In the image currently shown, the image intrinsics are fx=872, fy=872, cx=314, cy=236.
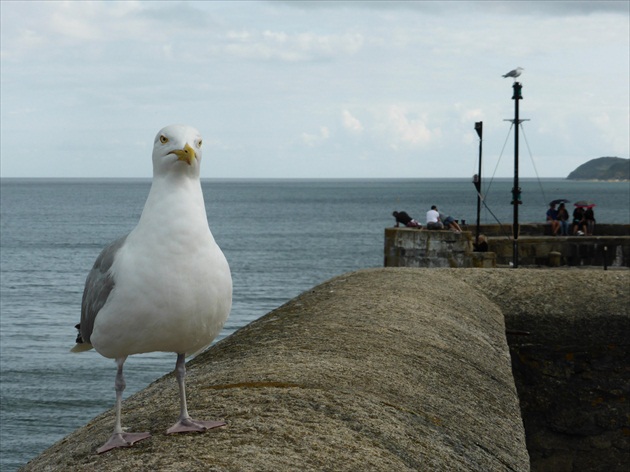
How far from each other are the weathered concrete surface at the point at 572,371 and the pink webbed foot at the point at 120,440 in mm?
5331

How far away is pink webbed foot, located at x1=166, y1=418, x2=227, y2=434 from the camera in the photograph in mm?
3582

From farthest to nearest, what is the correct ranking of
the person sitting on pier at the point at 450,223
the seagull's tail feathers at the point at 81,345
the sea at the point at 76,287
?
the person sitting on pier at the point at 450,223 → the sea at the point at 76,287 → the seagull's tail feathers at the point at 81,345

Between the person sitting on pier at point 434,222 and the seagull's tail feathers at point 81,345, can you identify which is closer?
the seagull's tail feathers at point 81,345

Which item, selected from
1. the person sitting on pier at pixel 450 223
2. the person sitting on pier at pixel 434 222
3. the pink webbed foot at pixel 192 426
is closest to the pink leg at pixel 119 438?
the pink webbed foot at pixel 192 426

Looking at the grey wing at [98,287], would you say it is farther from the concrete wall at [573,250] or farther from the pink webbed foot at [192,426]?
the concrete wall at [573,250]

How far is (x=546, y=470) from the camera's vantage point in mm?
8523

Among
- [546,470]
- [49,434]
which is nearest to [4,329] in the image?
[49,434]

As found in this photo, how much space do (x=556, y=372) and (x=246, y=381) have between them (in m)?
5.00

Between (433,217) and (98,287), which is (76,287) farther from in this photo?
(98,287)

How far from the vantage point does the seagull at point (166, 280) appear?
11.9ft

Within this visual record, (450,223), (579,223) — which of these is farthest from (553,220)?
(450,223)

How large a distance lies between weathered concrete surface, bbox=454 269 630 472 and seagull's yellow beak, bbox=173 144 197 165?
5241 mm

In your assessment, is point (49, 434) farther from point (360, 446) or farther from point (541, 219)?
point (541, 219)

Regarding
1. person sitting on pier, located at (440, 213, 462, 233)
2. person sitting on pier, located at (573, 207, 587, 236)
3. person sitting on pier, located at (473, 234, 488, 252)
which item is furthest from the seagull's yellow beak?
person sitting on pier, located at (573, 207, 587, 236)
